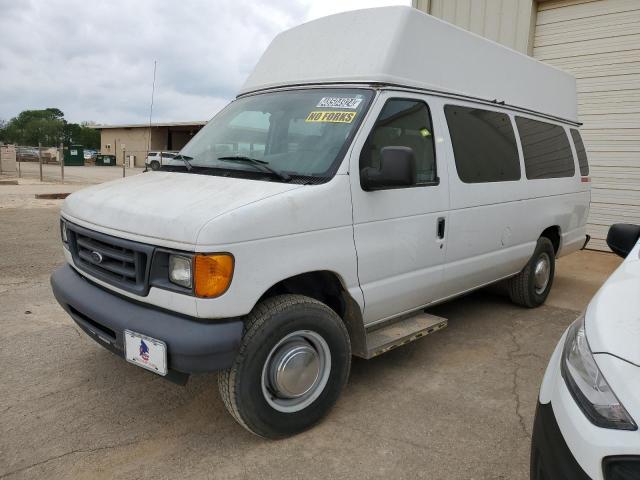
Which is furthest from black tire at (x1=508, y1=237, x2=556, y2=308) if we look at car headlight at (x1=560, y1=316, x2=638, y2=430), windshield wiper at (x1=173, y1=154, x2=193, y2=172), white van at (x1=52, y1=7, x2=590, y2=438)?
windshield wiper at (x1=173, y1=154, x2=193, y2=172)

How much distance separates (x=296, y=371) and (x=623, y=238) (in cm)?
210

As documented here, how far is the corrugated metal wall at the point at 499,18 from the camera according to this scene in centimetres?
878

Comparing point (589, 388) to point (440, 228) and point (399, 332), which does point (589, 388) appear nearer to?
point (399, 332)

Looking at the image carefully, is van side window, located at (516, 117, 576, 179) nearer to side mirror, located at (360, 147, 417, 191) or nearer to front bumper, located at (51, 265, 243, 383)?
side mirror, located at (360, 147, 417, 191)

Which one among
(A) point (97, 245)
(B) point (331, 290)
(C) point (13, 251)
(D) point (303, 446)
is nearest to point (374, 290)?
(B) point (331, 290)

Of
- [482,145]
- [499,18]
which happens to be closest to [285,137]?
[482,145]

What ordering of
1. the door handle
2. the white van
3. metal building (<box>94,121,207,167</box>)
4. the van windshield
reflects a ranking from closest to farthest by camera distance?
the white van, the van windshield, the door handle, metal building (<box>94,121,207,167</box>)

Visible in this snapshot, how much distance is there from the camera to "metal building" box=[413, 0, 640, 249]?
800cm

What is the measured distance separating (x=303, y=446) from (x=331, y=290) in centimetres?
95

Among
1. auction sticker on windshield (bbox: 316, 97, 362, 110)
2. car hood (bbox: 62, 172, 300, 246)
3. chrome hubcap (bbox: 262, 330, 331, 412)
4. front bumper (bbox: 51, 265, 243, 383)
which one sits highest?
auction sticker on windshield (bbox: 316, 97, 362, 110)

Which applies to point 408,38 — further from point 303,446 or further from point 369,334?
point 303,446

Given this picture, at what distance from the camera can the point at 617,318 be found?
6.20 ft

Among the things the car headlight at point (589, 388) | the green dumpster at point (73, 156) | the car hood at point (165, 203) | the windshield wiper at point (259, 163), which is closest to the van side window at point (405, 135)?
the windshield wiper at point (259, 163)

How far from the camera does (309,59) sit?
12.0 feet
